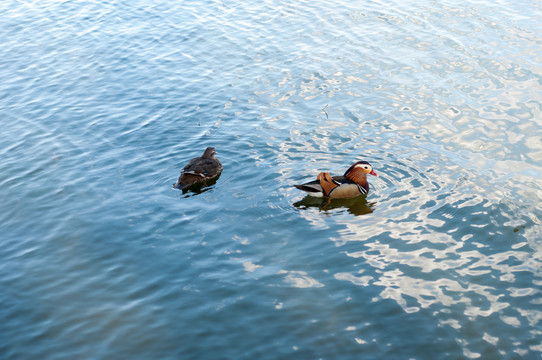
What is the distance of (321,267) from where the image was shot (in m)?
10.4

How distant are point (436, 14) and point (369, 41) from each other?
371 centimetres

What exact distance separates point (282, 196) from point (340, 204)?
1.31 metres

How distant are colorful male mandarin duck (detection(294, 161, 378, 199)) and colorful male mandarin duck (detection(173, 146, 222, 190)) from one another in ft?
6.96

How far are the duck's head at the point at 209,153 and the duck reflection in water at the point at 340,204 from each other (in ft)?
8.61

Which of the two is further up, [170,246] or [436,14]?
[436,14]

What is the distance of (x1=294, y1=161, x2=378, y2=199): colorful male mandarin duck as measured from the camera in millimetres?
12438

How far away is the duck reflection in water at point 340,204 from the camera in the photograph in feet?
40.7

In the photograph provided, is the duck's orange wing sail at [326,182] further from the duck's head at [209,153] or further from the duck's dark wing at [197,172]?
the duck's head at [209,153]

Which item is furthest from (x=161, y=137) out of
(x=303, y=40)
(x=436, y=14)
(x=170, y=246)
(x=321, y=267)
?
(x=436, y=14)

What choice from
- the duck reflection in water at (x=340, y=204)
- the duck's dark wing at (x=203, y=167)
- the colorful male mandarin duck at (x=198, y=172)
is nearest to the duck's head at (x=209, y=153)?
the colorful male mandarin duck at (x=198, y=172)

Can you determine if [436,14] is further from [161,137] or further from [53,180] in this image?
[53,180]

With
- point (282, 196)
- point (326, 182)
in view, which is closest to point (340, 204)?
point (326, 182)

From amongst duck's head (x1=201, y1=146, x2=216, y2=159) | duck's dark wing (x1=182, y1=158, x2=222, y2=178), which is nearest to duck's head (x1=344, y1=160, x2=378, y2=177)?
duck's dark wing (x1=182, y1=158, x2=222, y2=178)

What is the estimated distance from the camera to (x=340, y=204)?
509 inches
